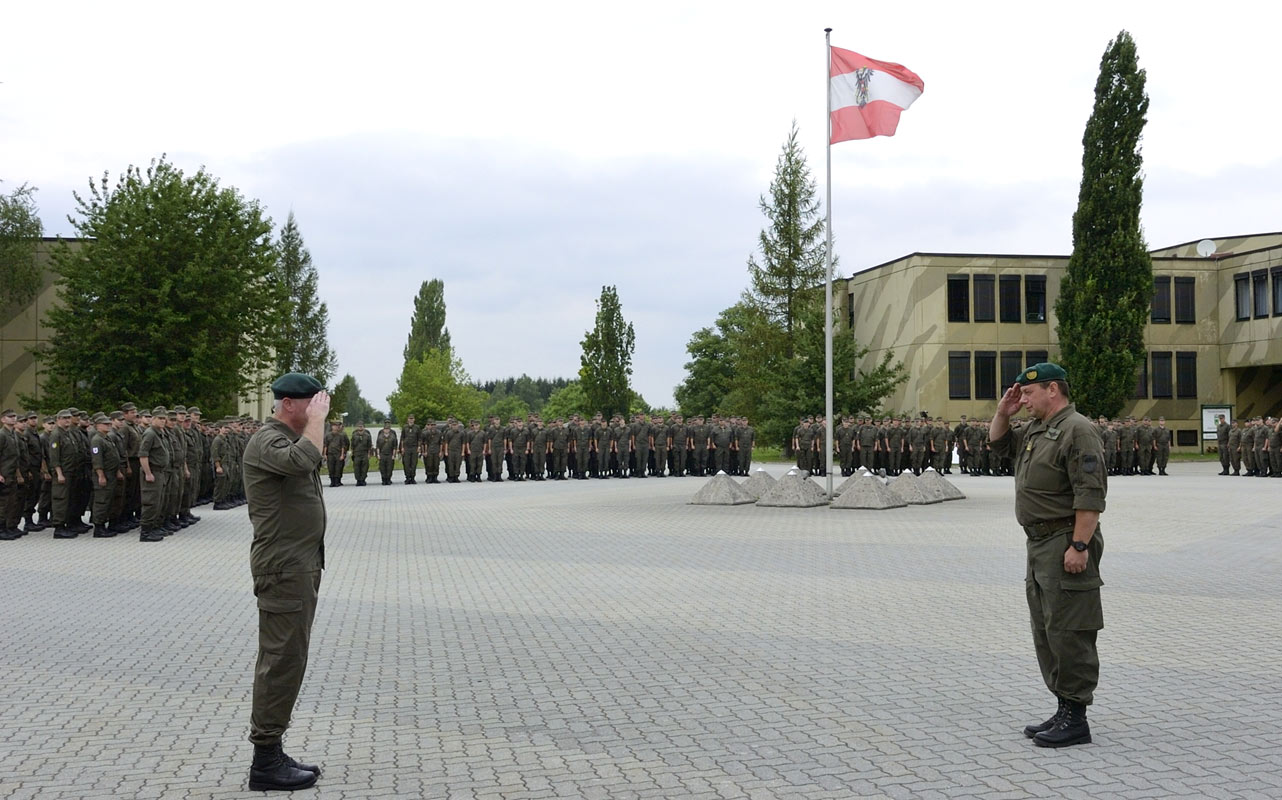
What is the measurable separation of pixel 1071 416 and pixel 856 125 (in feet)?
56.4

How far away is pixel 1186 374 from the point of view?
163 ft

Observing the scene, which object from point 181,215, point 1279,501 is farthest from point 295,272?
point 1279,501

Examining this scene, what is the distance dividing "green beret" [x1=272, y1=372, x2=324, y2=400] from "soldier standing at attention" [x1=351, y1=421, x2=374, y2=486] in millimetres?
27050

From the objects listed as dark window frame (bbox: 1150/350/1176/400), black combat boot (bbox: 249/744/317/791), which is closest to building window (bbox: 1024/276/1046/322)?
dark window frame (bbox: 1150/350/1176/400)

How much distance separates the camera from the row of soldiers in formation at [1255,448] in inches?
1361

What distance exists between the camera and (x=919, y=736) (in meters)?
6.09

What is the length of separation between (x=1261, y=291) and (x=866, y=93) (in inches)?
1337

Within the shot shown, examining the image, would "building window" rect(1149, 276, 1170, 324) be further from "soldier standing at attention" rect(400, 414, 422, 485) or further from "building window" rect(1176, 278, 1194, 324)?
"soldier standing at attention" rect(400, 414, 422, 485)

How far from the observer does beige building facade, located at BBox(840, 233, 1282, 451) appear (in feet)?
158

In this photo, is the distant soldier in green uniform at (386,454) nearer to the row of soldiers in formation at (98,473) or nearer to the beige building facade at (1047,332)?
the row of soldiers in formation at (98,473)

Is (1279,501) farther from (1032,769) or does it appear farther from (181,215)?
(181,215)

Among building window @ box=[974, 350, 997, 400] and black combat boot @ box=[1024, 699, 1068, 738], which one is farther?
building window @ box=[974, 350, 997, 400]

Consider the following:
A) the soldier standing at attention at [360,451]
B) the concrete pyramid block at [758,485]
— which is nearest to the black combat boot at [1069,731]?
the concrete pyramid block at [758,485]

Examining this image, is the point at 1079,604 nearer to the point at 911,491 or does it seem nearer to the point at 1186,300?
the point at 911,491
